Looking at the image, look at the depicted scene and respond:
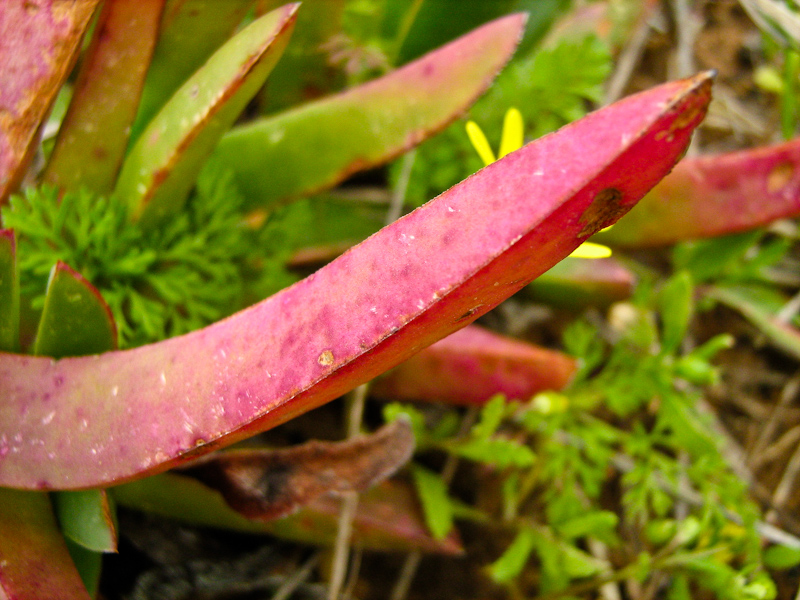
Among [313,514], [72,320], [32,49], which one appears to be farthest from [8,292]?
[313,514]

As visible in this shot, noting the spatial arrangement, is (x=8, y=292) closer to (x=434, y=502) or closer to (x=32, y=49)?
(x=32, y=49)

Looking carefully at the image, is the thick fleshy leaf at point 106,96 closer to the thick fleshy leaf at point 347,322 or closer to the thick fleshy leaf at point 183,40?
the thick fleshy leaf at point 183,40

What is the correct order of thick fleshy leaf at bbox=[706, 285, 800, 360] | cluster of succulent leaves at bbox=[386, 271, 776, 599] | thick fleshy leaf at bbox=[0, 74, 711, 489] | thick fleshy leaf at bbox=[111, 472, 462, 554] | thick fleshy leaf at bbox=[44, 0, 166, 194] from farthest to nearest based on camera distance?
thick fleshy leaf at bbox=[706, 285, 800, 360]
cluster of succulent leaves at bbox=[386, 271, 776, 599]
thick fleshy leaf at bbox=[111, 472, 462, 554]
thick fleshy leaf at bbox=[44, 0, 166, 194]
thick fleshy leaf at bbox=[0, 74, 711, 489]

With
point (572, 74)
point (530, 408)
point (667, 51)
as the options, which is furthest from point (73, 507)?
point (667, 51)

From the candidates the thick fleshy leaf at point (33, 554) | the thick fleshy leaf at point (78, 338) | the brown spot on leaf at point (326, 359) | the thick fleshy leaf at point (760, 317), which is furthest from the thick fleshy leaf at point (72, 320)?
the thick fleshy leaf at point (760, 317)

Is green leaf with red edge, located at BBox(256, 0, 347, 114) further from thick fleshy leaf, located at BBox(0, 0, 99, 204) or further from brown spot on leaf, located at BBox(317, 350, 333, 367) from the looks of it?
brown spot on leaf, located at BBox(317, 350, 333, 367)

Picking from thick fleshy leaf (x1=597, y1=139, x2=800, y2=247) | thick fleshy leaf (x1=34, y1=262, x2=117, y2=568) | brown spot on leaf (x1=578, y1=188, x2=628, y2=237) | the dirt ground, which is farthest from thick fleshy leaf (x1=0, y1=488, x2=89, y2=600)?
thick fleshy leaf (x1=597, y1=139, x2=800, y2=247)
